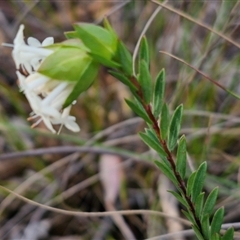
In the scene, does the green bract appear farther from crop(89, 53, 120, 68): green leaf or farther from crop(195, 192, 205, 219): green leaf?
crop(195, 192, 205, 219): green leaf

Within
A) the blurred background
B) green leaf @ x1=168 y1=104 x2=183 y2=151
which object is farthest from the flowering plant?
the blurred background

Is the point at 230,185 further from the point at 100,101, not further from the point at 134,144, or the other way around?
the point at 100,101

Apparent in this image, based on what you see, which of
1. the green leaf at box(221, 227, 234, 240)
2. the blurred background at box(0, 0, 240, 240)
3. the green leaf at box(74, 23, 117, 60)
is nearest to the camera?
the green leaf at box(74, 23, 117, 60)

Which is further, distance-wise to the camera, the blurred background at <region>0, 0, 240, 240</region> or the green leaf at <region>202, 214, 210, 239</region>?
the blurred background at <region>0, 0, 240, 240</region>

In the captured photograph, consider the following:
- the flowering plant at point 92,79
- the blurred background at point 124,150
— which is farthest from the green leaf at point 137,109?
the blurred background at point 124,150

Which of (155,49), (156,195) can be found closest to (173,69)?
(155,49)

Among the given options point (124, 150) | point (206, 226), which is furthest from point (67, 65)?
point (124, 150)
